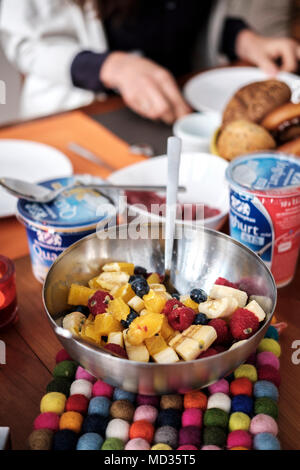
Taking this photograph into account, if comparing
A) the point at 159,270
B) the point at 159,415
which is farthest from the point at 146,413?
the point at 159,270

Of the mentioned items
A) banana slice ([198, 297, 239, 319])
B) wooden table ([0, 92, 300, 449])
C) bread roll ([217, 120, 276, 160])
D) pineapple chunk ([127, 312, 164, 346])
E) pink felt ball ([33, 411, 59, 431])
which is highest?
bread roll ([217, 120, 276, 160])

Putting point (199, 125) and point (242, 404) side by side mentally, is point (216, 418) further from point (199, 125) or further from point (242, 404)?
point (199, 125)

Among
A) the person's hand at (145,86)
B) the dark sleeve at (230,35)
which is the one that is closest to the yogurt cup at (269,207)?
the person's hand at (145,86)

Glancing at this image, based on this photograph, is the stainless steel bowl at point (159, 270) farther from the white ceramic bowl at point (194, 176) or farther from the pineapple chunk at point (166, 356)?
the white ceramic bowl at point (194, 176)

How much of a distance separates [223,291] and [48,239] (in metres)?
0.25

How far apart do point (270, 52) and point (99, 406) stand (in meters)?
1.28

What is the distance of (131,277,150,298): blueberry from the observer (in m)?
0.59

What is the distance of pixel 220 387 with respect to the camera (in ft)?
1.77

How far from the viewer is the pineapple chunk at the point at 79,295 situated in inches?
24.0

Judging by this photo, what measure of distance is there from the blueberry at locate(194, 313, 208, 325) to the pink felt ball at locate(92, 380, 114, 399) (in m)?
0.12

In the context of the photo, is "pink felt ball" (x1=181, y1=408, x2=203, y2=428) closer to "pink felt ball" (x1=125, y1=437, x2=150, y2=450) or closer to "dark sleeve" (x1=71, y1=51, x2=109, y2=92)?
"pink felt ball" (x1=125, y1=437, x2=150, y2=450)

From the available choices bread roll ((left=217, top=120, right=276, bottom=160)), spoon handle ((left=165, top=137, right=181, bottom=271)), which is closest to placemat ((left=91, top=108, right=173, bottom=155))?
bread roll ((left=217, top=120, right=276, bottom=160))

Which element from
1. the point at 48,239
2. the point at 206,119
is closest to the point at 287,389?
Answer: the point at 48,239

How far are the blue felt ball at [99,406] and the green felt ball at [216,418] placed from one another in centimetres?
10
